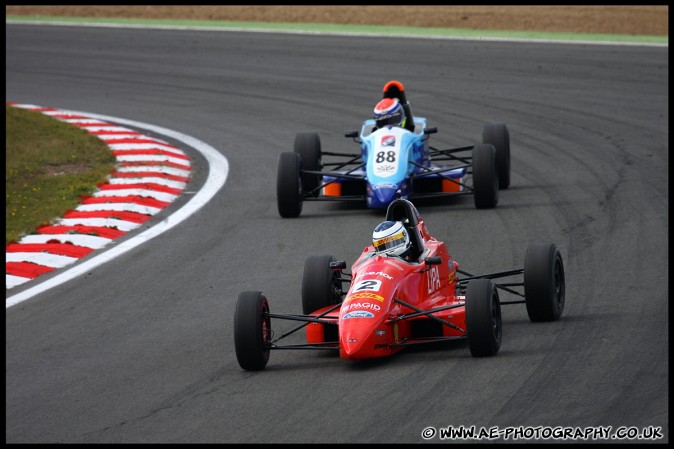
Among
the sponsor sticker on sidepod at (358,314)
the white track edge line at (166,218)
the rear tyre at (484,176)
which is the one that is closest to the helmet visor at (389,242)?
the sponsor sticker on sidepod at (358,314)

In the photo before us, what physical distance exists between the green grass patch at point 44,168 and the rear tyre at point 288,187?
2.77 meters

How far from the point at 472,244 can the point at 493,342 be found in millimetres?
4171

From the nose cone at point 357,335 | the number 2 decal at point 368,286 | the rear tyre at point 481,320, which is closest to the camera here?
the rear tyre at point 481,320

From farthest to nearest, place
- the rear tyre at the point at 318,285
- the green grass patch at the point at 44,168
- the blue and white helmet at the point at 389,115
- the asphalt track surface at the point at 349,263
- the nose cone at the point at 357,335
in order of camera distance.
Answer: the blue and white helmet at the point at 389,115
the green grass patch at the point at 44,168
the rear tyre at the point at 318,285
the nose cone at the point at 357,335
the asphalt track surface at the point at 349,263

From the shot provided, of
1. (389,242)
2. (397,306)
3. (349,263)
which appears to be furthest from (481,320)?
(349,263)

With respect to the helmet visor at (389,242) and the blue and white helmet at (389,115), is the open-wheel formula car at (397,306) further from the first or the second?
the blue and white helmet at (389,115)

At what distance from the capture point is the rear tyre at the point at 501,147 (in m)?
15.9

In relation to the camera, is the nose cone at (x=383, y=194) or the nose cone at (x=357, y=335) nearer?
the nose cone at (x=357, y=335)

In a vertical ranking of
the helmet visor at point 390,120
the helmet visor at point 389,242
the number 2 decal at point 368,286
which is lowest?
the number 2 decal at point 368,286

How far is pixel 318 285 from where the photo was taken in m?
10.4

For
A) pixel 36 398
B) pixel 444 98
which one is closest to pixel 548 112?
pixel 444 98

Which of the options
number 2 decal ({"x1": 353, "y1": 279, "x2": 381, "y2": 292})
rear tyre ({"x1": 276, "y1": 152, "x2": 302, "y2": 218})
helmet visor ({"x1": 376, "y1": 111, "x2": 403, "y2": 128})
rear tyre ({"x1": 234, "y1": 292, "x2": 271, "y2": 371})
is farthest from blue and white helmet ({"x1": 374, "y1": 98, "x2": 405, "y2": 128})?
rear tyre ({"x1": 234, "y1": 292, "x2": 271, "y2": 371})

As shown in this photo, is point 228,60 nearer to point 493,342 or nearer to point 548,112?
point 548,112

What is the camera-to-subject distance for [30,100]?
958 inches
